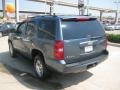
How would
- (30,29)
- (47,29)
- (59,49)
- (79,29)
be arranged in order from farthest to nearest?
(30,29)
(47,29)
(79,29)
(59,49)

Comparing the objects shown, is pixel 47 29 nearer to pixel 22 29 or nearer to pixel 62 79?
pixel 62 79

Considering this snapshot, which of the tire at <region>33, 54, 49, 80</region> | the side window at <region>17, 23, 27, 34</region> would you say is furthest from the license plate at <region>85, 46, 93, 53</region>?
the side window at <region>17, 23, 27, 34</region>

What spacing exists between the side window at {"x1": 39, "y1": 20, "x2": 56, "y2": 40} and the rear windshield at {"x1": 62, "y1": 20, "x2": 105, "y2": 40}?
0.33m

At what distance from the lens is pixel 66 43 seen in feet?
18.6

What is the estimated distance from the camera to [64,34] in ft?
18.8

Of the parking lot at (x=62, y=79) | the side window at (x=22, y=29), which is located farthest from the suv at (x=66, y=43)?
the side window at (x=22, y=29)

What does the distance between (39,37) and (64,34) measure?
1148mm

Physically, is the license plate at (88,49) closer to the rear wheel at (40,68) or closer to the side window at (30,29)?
the rear wheel at (40,68)

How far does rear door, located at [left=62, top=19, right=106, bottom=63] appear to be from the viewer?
18.9 ft

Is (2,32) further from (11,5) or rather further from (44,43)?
(11,5)

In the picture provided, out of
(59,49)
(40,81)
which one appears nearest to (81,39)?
(59,49)

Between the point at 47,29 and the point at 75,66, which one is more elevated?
the point at 47,29

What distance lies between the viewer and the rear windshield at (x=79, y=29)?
582 centimetres

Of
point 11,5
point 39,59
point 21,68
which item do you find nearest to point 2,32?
point 21,68
